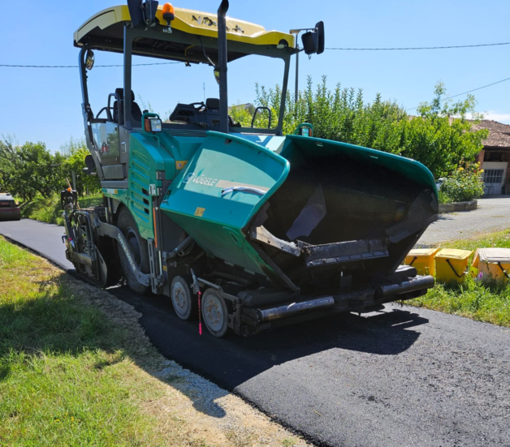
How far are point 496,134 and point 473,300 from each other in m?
25.6

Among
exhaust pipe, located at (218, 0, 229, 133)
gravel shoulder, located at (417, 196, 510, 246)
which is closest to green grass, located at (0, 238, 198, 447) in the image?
exhaust pipe, located at (218, 0, 229, 133)

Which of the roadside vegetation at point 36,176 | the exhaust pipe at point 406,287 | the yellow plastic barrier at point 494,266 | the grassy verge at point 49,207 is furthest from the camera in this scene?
the roadside vegetation at point 36,176

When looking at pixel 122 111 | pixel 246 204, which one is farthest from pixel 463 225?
pixel 246 204

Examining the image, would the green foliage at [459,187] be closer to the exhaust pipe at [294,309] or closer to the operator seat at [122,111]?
the operator seat at [122,111]

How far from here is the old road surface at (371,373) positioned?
8.64ft

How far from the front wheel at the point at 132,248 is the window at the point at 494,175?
2409 cm

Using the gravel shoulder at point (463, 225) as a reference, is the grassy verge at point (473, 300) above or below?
above

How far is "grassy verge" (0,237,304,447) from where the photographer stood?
2.58 m

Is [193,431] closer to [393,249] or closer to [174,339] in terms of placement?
[174,339]

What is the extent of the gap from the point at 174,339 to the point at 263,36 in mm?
3468

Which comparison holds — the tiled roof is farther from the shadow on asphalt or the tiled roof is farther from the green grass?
the green grass

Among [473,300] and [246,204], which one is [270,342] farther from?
[473,300]

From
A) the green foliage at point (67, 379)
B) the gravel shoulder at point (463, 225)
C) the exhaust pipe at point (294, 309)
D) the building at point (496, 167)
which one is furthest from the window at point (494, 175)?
the green foliage at point (67, 379)

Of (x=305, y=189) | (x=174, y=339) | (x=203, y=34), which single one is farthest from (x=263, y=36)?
(x=174, y=339)
